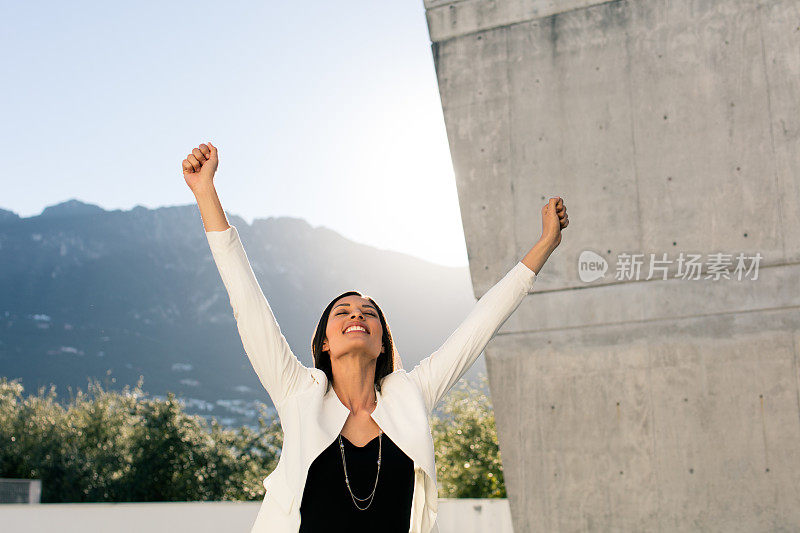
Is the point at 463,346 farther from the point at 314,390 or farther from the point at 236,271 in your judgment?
the point at 236,271

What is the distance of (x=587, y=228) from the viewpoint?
15.1 feet

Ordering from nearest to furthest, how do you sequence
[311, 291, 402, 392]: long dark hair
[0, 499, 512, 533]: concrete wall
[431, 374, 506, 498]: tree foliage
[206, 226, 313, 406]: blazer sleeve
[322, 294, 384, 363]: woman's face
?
1. [206, 226, 313, 406]: blazer sleeve
2. [322, 294, 384, 363]: woman's face
3. [311, 291, 402, 392]: long dark hair
4. [0, 499, 512, 533]: concrete wall
5. [431, 374, 506, 498]: tree foliage

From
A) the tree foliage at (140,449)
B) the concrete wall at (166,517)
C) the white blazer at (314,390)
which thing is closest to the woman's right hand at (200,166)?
the white blazer at (314,390)

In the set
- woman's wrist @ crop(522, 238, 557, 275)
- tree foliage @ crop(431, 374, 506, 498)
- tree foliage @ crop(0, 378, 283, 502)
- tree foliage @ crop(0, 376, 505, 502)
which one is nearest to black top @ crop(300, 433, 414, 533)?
woman's wrist @ crop(522, 238, 557, 275)

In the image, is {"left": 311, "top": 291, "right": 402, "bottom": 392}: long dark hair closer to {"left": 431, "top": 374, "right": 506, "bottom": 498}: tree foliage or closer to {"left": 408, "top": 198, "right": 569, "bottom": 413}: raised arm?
{"left": 408, "top": 198, "right": 569, "bottom": 413}: raised arm

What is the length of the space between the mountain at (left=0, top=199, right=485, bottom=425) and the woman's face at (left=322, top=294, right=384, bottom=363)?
240 feet

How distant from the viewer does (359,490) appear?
157 cm

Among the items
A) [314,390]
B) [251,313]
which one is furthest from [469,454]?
[251,313]

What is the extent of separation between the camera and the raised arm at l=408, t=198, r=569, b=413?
1.81 meters

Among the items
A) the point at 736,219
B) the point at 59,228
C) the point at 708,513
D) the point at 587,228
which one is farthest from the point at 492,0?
the point at 59,228

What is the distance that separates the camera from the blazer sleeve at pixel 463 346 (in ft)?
5.95

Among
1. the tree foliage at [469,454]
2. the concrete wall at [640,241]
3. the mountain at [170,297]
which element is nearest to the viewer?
the concrete wall at [640,241]

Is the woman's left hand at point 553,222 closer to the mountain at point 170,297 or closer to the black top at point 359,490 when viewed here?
the black top at point 359,490

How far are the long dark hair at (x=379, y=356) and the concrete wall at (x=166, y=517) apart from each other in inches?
221
